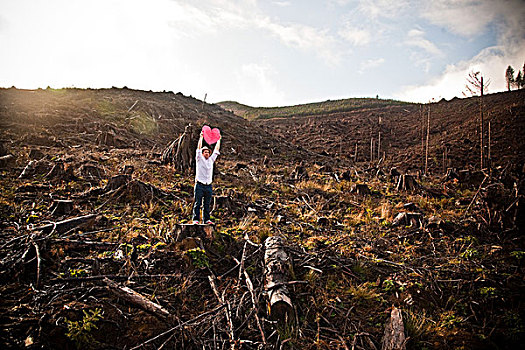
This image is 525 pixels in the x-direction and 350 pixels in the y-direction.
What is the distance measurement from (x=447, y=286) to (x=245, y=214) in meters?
3.66

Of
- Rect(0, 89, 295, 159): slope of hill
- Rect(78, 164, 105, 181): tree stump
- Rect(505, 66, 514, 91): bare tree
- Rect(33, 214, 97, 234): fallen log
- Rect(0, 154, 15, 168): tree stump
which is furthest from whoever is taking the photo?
Rect(505, 66, 514, 91): bare tree

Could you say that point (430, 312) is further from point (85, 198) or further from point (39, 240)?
point (85, 198)

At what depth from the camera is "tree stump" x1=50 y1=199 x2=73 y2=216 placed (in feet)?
15.0

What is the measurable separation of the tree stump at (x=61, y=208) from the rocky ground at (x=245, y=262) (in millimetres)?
62

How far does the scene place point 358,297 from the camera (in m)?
3.06

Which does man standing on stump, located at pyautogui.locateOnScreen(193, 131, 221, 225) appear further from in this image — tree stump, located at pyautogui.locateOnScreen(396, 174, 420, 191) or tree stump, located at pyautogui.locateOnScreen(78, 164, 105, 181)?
tree stump, located at pyautogui.locateOnScreen(396, 174, 420, 191)

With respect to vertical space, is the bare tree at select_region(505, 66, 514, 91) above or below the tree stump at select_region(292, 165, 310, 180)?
above

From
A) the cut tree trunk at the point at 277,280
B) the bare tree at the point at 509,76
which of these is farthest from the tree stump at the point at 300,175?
the bare tree at the point at 509,76

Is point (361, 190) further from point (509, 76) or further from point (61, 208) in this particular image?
point (509, 76)

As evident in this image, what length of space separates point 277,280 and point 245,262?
2.55ft

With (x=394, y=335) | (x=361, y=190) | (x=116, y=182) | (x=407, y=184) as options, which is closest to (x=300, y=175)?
(x=361, y=190)

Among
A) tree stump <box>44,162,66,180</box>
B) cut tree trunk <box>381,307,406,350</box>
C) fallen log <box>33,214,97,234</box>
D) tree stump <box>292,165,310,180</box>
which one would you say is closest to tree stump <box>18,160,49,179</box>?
tree stump <box>44,162,66,180</box>

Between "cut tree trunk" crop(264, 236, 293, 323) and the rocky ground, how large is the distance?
4 centimetres

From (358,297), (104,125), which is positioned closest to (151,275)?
(358,297)
